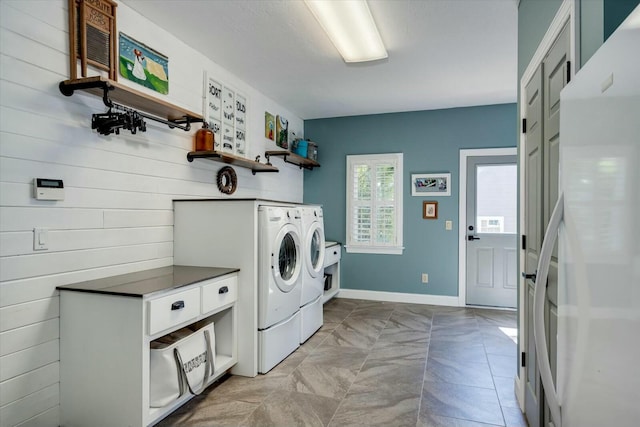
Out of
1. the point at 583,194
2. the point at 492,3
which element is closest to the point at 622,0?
the point at 583,194

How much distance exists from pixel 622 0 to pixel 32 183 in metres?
2.60

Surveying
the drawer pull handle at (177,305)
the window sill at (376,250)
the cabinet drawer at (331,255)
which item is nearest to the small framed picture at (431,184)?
the window sill at (376,250)


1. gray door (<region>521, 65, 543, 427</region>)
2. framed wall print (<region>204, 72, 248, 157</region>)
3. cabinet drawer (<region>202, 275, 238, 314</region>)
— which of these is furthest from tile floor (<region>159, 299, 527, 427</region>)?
framed wall print (<region>204, 72, 248, 157</region>)

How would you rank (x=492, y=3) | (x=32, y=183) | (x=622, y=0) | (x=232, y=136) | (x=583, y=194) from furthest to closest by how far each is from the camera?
1. (x=232, y=136)
2. (x=492, y=3)
3. (x=32, y=183)
4. (x=622, y=0)
5. (x=583, y=194)

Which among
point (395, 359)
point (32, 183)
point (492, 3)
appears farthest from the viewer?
point (395, 359)

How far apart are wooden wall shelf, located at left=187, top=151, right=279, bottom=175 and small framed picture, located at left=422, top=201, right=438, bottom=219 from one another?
2.17m

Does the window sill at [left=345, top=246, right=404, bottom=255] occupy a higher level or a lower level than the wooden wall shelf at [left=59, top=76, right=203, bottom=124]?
lower

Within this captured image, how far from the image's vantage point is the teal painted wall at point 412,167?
192 inches

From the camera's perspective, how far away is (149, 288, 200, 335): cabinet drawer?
1967mm

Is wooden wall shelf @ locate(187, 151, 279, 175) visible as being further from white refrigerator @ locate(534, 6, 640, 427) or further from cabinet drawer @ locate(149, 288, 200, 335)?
white refrigerator @ locate(534, 6, 640, 427)

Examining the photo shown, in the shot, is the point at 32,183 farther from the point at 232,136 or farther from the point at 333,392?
the point at 333,392

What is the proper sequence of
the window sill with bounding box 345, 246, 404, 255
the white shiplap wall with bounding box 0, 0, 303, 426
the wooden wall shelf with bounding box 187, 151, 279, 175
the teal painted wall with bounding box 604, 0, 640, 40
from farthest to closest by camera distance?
the window sill with bounding box 345, 246, 404, 255, the wooden wall shelf with bounding box 187, 151, 279, 175, the white shiplap wall with bounding box 0, 0, 303, 426, the teal painted wall with bounding box 604, 0, 640, 40

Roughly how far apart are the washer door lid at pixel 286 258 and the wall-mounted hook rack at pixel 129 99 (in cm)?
110

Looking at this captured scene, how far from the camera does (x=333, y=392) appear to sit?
102 inches
